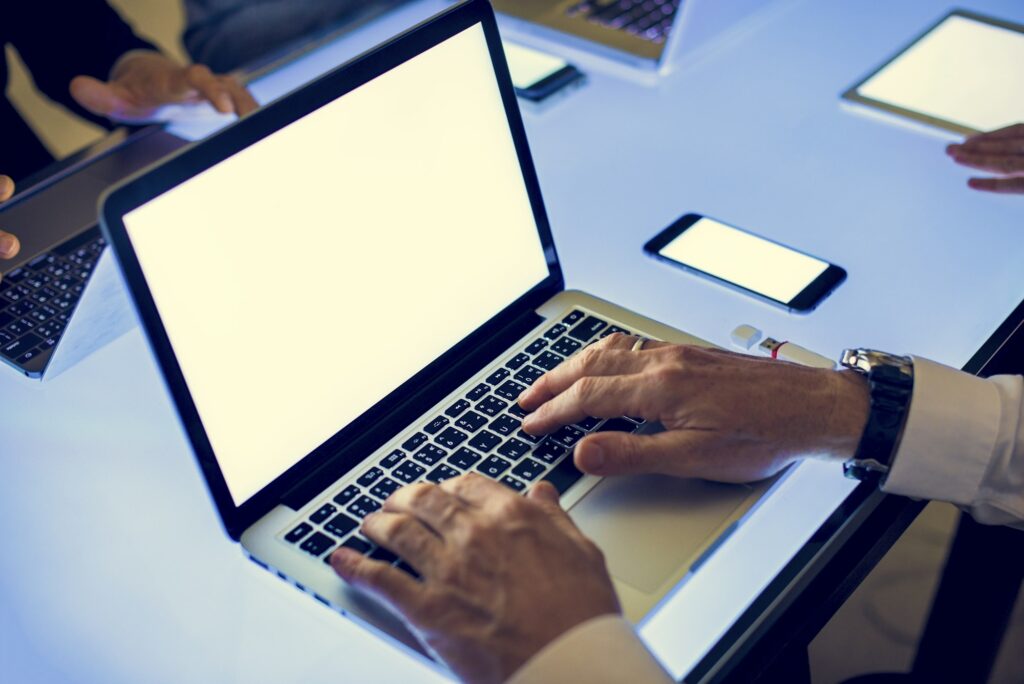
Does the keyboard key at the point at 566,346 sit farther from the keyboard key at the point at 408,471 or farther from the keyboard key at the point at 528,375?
the keyboard key at the point at 408,471

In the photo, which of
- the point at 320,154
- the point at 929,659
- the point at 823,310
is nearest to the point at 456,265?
the point at 320,154

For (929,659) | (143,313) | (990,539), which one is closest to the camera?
(143,313)

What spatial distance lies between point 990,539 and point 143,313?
957 mm

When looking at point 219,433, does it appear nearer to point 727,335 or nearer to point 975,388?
point 727,335

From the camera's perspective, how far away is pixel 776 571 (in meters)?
0.74

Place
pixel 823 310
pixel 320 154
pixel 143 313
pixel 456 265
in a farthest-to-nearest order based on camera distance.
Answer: pixel 823 310
pixel 456 265
pixel 320 154
pixel 143 313

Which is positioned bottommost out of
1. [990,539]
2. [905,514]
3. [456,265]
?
[990,539]

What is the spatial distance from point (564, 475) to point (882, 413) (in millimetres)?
271

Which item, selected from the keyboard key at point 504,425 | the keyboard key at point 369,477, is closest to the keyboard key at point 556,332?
the keyboard key at point 504,425

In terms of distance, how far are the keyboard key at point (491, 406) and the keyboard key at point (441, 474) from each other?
0.23 feet

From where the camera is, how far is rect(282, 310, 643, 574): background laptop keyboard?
0.74m

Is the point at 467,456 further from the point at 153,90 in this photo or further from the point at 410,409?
the point at 153,90

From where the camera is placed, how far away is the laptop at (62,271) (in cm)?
94

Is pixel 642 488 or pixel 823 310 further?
pixel 823 310
